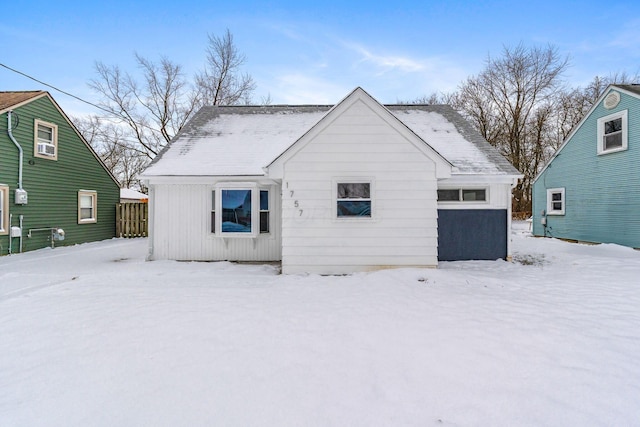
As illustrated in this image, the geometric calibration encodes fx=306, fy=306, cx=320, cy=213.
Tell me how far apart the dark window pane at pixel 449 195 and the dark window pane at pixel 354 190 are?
2.88m

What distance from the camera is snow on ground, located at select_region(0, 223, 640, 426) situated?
2492mm

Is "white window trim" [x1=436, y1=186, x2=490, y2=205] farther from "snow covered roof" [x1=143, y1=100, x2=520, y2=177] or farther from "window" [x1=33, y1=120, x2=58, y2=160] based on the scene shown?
"window" [x1=33, y1=120, x2=58, y2=160]

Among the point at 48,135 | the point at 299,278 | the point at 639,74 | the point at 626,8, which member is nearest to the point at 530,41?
the point at 639,74

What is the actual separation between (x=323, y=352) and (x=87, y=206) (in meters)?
14.7

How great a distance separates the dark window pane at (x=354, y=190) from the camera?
289 inches

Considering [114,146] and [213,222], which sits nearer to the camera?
[213,222]

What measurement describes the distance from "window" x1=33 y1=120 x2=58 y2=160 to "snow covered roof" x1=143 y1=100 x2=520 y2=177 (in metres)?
5.58

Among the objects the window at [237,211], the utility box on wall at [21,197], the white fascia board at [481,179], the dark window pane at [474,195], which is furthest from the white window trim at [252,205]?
the utility box on wall at [21,197]

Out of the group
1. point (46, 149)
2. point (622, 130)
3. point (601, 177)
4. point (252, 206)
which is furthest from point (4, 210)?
point (622, 130)

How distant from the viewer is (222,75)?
82.6 ft

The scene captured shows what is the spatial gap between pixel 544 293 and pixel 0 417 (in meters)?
7.58

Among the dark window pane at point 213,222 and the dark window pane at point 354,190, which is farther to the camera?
the dark window pane at point 213,222

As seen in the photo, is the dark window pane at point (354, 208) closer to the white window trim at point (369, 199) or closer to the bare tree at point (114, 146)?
the white window trim at point (369, 199)

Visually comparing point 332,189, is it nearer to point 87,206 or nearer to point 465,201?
point 465,201
